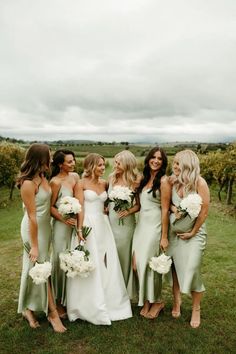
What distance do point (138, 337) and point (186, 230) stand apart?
6.43ft

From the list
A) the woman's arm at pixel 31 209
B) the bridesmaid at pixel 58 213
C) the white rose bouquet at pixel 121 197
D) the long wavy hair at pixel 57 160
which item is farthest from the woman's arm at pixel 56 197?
the white rose bouquet at pixel 121 197

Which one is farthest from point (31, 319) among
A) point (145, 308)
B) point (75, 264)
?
point (145, 308)

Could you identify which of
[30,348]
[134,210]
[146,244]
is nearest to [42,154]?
[134,210]

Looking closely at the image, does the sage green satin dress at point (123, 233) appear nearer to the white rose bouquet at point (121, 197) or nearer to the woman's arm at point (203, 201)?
the white rose bouquet at point (121, 197)

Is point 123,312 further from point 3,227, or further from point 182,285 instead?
point 3,227

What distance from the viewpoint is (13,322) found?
6.22m

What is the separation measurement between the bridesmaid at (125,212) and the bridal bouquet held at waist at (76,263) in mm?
887

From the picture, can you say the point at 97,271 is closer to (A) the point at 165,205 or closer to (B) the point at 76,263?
(B) the point at 76,263

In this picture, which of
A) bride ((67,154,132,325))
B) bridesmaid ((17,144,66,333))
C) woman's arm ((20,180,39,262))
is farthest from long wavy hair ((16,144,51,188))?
bride ((67,154,132,325))

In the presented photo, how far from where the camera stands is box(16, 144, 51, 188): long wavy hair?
5.35 metres

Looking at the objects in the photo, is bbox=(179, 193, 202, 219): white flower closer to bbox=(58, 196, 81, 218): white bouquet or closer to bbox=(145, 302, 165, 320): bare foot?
bbox=(58, 196, 81, 218): white bouquet

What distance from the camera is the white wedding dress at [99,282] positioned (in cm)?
602

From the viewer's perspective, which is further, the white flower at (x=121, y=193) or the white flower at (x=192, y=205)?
the white flower at (x=121, y=193)

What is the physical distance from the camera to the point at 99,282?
240 inches
